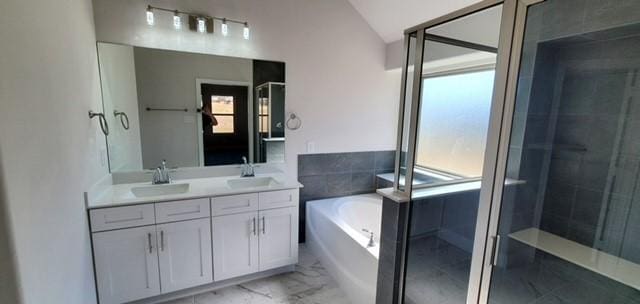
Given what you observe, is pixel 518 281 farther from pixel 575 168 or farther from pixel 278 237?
pixel 278 237

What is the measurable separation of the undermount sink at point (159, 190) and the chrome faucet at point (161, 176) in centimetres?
5

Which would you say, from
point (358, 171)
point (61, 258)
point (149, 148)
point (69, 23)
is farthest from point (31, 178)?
point (358, 171)

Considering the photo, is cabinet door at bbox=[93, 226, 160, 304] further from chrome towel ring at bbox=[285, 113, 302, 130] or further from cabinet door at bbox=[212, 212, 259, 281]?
chrome towel ring at bbox=[285, 113, 302, 130]

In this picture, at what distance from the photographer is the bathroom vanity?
187 centimetres

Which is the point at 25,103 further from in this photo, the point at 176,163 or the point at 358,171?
the point at 358,171

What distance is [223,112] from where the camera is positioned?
2.62 metres

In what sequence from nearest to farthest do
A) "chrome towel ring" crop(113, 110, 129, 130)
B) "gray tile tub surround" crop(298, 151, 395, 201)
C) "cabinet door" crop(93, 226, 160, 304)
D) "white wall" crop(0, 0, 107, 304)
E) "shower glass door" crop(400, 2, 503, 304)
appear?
1. "white wall" crop(0, 0, 107, 304)
2. "shower glass door" crop(400, 2, 503, 304)
3. "cabinet door" crop(93, 226, 160, 304)
4. "chrome towel ring" crop(113, 110, 129, 130)
5. "gray tile tub surround" crop(298, 151, 395, 201)

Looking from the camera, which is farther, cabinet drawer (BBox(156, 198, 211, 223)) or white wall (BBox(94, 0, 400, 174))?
white wall (BBox(94, 0, 400, 174))

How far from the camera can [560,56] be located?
170 cm

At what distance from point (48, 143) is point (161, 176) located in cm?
110

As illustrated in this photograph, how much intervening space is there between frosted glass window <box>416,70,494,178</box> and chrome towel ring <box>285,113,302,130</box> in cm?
142

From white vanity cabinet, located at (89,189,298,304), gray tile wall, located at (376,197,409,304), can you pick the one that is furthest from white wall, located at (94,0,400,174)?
gray tile wall, located at (376,197,409,304)

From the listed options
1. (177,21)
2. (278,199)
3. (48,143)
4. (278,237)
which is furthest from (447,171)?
(177,21)

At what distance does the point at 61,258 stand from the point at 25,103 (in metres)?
0.77
